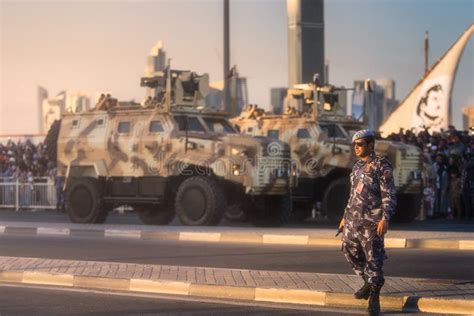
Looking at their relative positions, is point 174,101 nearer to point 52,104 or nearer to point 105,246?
point 105,246

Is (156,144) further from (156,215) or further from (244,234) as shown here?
(244,234)

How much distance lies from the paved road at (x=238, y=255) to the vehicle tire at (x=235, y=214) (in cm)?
492

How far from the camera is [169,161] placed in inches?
899

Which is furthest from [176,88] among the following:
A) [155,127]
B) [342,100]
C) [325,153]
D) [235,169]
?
[342,100]

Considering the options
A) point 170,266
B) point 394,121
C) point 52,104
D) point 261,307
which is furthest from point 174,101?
point 394,121

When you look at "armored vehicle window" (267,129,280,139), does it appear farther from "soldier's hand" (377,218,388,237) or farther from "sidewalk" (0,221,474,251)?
"soldier's hand" (377,218,388,237)

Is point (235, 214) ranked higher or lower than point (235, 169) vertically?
lower

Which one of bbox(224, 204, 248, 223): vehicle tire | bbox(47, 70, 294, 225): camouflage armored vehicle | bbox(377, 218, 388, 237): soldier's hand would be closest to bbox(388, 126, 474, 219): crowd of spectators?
bbox(224, 204, 248, 223): vehicle tire

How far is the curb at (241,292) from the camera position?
34.7 ft

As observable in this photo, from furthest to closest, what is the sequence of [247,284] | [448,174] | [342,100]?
[342,100] < [448,174] < [247,284]

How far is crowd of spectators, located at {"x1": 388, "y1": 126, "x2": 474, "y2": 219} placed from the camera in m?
25.2

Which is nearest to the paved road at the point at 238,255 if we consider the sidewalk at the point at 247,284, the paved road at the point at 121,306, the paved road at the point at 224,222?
the sidewalk at the point at 247,284

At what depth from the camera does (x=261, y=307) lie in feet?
36.1

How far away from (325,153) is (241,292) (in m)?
13.2
